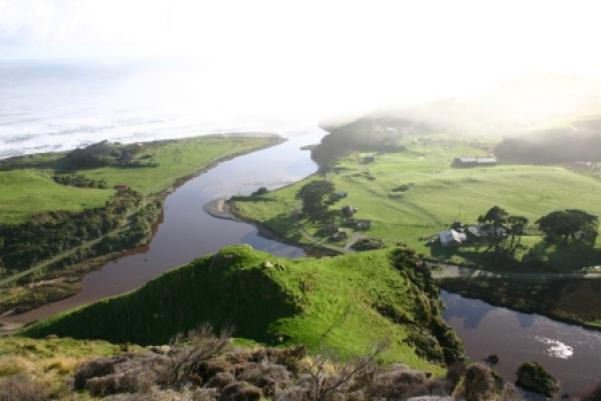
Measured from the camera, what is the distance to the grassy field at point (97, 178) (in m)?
102

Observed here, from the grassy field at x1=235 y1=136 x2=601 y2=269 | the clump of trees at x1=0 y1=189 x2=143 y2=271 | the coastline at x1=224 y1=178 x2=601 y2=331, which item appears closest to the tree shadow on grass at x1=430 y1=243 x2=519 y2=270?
the grassy field at x1=235 y1=136 x2=601 y2=269

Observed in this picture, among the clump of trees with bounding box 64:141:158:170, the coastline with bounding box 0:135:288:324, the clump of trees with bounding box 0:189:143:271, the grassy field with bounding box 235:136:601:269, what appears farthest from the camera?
A: the clump of trees with bounding box 64:141:158:170

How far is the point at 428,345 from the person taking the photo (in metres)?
49.4

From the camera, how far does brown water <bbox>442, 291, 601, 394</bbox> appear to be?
167 ft

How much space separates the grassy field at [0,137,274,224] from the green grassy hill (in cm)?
5473

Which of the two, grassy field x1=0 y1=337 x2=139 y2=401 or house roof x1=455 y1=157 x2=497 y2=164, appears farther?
house roof x1=455 y1=157 x2=497 y2=164

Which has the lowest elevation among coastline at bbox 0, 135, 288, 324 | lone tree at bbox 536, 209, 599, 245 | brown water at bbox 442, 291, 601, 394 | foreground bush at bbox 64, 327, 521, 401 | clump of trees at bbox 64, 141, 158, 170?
brown water at bbox 442, 291, 601, 394

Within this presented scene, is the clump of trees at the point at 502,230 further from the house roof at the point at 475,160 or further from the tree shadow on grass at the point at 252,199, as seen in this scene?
the house roof at the point at 475,160

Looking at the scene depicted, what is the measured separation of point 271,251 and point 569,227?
169 feet

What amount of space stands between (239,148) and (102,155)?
52.3 meters

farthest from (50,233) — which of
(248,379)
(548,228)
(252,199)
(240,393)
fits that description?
(548,228)

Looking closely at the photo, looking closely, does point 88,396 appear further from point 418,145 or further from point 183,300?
point 418,145

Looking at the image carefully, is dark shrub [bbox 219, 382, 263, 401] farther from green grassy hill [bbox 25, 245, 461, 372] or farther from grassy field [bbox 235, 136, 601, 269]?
grassy field [bbox 235, 136, 601, 269]

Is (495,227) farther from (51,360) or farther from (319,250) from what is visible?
(51,360)
